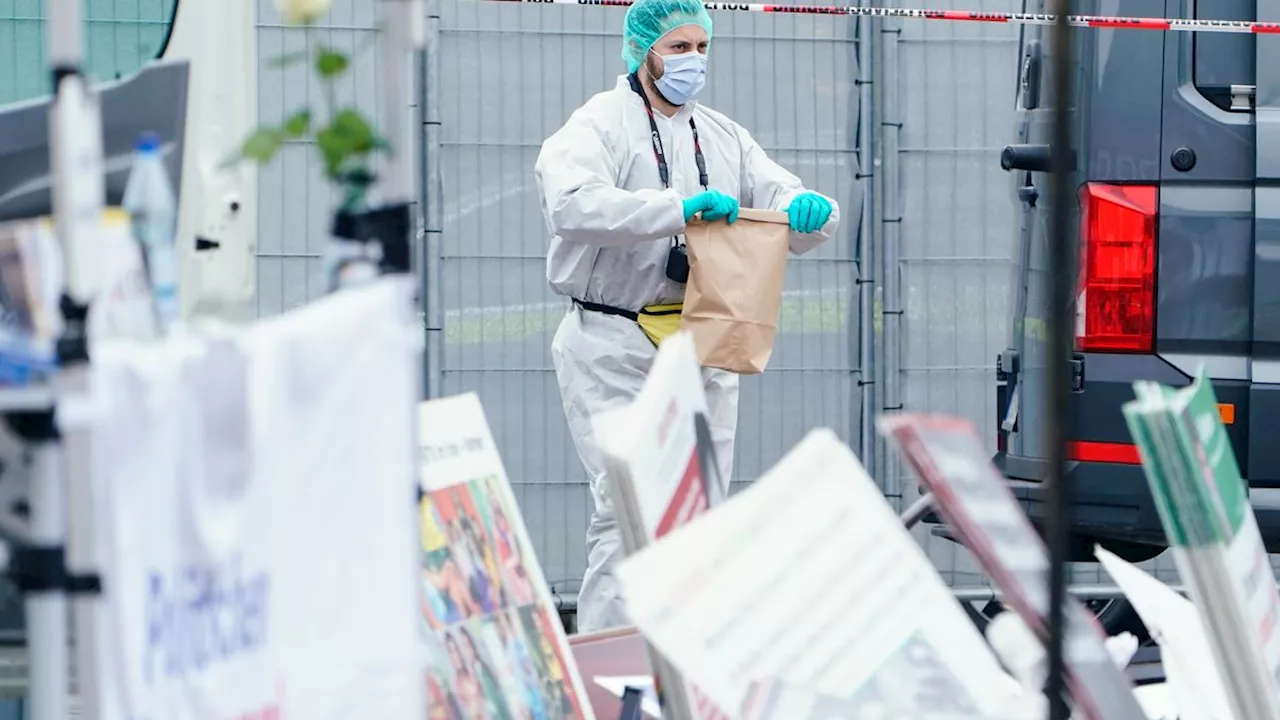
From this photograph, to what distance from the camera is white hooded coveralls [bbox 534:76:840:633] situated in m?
4.36

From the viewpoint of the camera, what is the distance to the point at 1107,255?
4.54m

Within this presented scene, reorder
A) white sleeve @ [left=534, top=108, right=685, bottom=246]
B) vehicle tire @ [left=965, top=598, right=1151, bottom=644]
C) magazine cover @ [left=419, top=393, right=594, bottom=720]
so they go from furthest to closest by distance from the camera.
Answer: vehicle tire @ [left=965, top=598, right=1151, bottom=644]
white sleeve @ [left=534, top=108, right=685, bottom=246]
magazine cover @ [left=419, top=393, right=594, bottom=720]

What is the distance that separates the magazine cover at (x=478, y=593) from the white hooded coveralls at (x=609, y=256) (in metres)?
2.26

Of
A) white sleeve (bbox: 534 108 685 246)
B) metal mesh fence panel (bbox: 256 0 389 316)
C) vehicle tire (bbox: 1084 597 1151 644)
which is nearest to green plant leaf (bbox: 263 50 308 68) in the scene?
white sleeve (bbox: 534 108 685 246)

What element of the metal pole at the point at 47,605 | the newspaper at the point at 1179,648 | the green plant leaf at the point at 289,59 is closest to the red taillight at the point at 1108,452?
the newspaper at the point at 1179,648

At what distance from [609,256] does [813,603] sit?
3159 mm

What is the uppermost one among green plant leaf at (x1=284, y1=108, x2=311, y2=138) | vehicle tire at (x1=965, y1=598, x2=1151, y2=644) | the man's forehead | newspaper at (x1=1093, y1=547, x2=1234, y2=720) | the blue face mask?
the man's forehead

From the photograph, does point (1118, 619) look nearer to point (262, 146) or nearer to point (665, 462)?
point (665, 462)

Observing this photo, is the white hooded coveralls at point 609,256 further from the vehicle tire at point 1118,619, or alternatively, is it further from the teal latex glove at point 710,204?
the vehicle tire at point 1118,619

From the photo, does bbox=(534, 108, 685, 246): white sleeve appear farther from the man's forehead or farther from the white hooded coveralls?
the man's forehead

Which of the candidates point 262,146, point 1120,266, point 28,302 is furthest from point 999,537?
point 1120,266

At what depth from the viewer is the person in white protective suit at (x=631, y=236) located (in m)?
4.39

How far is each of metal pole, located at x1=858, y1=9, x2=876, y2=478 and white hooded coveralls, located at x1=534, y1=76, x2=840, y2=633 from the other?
1.22 meters

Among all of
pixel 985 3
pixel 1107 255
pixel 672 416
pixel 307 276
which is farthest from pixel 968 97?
pixel 672 416
